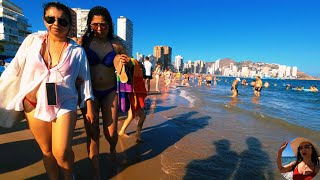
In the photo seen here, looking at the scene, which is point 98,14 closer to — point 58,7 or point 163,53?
point 58,7

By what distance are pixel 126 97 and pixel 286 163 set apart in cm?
248

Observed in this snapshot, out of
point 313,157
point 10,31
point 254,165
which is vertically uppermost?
point 10,31

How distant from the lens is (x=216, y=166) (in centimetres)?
438

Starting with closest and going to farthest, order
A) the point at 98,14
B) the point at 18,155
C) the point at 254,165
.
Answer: the point at 98,14, the point at 18,155, the point at 254,165

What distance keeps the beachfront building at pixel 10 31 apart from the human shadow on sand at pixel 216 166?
65207 millimetres

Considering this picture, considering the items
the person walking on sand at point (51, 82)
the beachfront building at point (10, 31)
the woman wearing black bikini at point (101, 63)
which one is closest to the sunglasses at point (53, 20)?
the person walking on sand at point (51, 82)

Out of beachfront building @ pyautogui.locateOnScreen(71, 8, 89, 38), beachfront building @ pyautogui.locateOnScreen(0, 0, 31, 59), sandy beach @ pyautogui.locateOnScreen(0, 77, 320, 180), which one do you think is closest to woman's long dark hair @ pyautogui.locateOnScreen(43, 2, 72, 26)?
beachfront building @ pyautogui.locateOnScreen(71, 8, 89, 38)

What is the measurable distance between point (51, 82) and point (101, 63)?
3.19ft

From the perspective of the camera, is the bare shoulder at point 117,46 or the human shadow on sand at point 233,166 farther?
the human shadow on sand at point 233,166

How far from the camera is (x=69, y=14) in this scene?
2.60 metres

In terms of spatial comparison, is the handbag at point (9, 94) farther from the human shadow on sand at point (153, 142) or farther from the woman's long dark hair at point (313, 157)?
the woman's long dark hair at point (313, 157)

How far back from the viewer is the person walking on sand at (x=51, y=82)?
7.86 ft

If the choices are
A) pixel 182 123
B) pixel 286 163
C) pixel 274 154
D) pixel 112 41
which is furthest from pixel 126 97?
pixel 182 123

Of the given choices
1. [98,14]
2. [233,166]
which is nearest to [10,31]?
[98,14]
